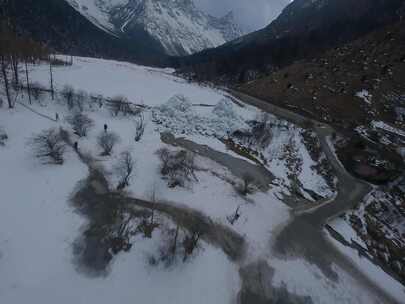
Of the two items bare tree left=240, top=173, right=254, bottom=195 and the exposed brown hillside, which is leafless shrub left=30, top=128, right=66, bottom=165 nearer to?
bare tree left=240, top=173, right=254, bottom=195

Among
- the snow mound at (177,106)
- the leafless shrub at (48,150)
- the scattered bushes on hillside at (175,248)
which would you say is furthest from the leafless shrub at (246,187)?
the snow mound at (177,106)

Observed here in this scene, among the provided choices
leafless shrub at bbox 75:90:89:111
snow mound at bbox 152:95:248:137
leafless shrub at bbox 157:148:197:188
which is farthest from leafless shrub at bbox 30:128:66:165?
snow mound at bbox 152:95:248:137

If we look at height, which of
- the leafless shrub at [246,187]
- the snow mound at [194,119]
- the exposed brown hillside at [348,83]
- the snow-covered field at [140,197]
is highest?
the exposed brown hillside at [348,83]

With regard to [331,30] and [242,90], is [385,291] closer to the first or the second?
[242,90]

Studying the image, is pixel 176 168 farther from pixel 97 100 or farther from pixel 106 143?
pixel 97 100

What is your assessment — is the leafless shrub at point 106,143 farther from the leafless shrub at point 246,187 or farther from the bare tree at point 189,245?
the leafless shrub at point 246,187

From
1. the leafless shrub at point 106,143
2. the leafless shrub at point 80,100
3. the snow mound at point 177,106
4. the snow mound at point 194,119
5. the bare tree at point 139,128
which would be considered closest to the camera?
the leafless shrub at point 106,143
